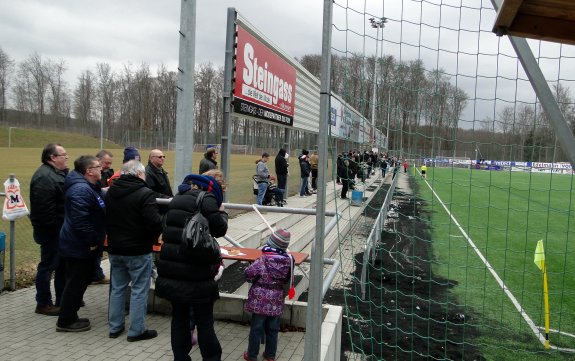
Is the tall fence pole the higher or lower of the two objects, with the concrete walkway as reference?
higher

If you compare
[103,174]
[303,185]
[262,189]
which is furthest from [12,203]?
[303,185]

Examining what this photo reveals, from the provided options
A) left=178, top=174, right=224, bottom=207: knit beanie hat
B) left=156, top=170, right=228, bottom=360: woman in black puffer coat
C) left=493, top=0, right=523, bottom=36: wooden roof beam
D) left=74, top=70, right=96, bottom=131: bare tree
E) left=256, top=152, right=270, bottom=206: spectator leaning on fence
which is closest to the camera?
left=493, top=0, right=523, bottom=36: wooden roof beam

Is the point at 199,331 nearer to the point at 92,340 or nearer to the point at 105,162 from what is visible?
the point at 92,340

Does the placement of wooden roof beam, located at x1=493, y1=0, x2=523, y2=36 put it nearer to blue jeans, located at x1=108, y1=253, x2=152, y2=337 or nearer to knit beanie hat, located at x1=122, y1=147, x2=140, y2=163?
blue jeans, located at x1=108, y1=253, x2=152, y2=337

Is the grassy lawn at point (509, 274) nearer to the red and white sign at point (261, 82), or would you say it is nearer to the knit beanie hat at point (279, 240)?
the knit beanie hat at point (279, 240)

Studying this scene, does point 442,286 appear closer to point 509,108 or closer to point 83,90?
point 509,108

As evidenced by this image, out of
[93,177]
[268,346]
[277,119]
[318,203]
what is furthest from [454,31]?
[277,119]

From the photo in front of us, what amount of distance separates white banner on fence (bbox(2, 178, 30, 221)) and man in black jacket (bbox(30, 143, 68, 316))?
75 centimetres

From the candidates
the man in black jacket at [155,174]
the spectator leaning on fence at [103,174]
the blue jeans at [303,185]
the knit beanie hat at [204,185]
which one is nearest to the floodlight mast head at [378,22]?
the knit beanie hat at [204,185]

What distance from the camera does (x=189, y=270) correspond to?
3375 millimetres

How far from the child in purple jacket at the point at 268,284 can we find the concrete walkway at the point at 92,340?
385 millimetres

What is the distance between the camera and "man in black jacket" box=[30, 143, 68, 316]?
4.63 metres

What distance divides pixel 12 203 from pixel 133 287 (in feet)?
7.41

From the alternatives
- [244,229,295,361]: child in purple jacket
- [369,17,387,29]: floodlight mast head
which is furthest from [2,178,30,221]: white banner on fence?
[369,17,387,29]: floodlight mast head
